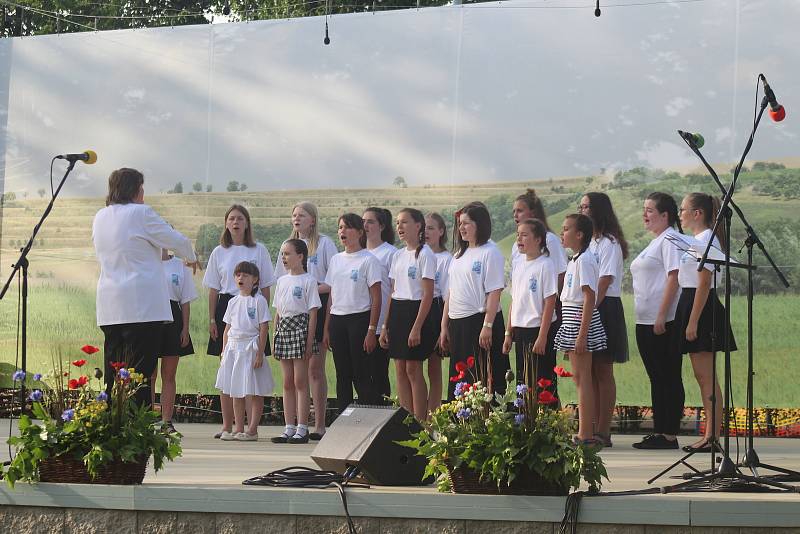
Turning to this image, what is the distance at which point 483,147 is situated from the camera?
9320 millimetres

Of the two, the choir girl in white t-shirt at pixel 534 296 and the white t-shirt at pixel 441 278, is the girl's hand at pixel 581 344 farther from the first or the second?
the white t-shirt at pixel 441 278

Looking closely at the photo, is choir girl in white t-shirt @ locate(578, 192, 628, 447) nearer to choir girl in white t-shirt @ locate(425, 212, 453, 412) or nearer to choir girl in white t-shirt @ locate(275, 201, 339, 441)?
choir girl in white t-shirt @ locate(425, 212, 453, 412)

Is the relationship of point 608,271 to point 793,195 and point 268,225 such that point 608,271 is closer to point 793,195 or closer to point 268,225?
point 793,195

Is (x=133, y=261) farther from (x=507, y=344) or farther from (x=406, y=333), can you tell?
(x=507, y=344)

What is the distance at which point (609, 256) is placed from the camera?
24.6 ft

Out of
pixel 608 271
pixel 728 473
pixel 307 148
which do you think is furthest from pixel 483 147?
pixel 728 473

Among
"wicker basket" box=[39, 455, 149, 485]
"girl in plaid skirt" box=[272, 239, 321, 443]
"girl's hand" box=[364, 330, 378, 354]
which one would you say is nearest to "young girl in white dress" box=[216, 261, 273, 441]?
"girl in plaid skirt" box=[272, 239, 321, 443]

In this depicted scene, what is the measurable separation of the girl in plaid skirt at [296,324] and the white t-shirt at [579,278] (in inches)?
61.3

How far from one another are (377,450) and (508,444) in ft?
2.06

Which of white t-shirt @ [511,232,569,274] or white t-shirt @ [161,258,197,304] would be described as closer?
white t-shirt @ [511,232,569,274]

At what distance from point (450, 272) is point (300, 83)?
2.93 metres

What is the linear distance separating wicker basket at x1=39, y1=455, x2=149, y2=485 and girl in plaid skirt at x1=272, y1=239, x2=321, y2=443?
2.90 meters

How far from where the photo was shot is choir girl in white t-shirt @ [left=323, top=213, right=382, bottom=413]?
25.9ft

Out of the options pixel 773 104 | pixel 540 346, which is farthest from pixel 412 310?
pixel 773 104
